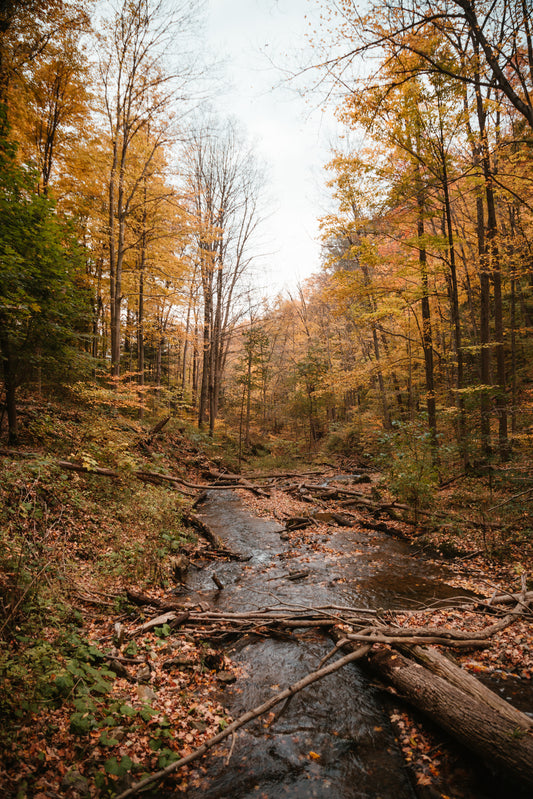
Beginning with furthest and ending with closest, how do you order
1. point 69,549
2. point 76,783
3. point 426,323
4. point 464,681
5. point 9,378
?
point 426,323 → point 9,378 → point 69,549 → point 464,681 → point 76,783

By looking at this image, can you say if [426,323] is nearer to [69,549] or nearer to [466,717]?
[466,717]

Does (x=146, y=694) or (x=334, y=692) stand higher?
(x=146, y=694)

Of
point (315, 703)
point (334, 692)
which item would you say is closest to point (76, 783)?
point (315, 703)

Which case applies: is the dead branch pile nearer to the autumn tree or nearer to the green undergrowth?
the green undergrowth

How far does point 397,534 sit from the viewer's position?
26.9 ft

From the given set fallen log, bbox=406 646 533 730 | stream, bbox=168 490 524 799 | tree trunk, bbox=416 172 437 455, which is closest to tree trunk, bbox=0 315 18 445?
stream, bbox=168 490 524 799

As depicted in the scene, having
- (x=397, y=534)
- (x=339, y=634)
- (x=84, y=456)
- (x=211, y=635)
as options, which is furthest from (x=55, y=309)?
(x=397, y=534)

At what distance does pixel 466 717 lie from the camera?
2736 mm

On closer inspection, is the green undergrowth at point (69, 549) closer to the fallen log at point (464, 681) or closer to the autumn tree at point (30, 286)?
the autumn tree at point (30, 286)

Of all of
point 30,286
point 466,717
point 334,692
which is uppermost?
point 30,286

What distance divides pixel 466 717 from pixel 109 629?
150 inches

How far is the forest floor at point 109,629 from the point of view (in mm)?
2590

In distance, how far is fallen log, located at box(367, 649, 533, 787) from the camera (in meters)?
2.39

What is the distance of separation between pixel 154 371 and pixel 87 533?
16.2 m
